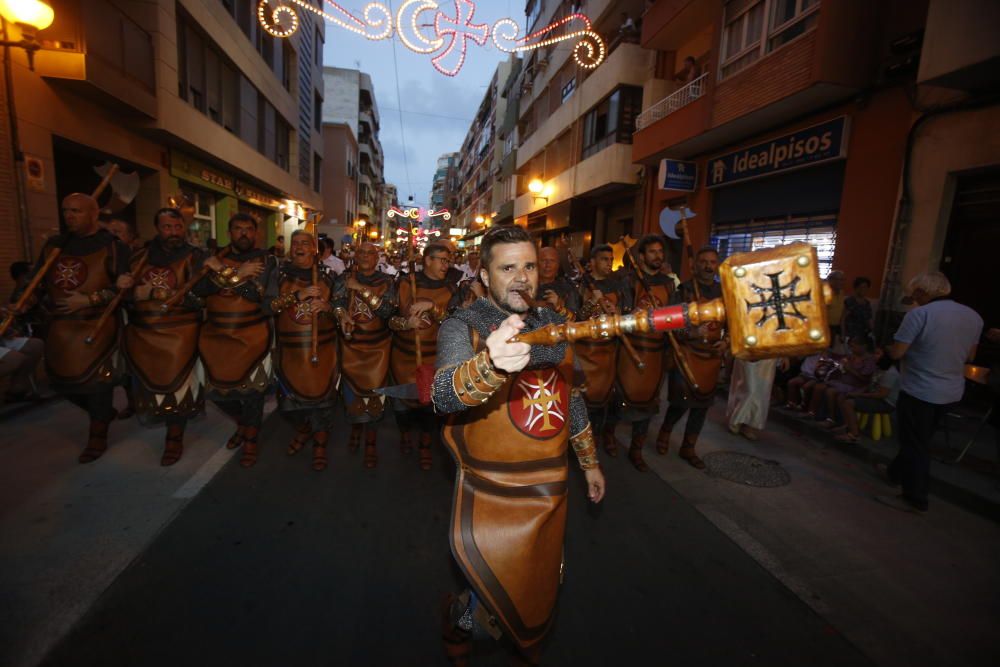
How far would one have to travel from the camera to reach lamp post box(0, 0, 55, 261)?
5.87 meters

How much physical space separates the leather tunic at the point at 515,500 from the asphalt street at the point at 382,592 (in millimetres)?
855

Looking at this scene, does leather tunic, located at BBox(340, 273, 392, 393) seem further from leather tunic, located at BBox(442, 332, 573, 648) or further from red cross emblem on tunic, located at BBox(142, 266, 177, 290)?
leather tunic, located at BBox(442, 332, 573, 648)

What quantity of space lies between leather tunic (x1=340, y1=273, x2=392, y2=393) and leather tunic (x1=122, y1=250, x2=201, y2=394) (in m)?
1.57

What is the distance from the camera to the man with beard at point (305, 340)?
4.62 m

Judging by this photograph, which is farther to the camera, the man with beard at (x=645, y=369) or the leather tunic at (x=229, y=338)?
the man with beard at (x=645, y=369)

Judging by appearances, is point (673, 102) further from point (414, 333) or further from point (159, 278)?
point (159, 278)

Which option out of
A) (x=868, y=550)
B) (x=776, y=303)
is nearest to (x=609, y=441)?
(x=868, y=550)

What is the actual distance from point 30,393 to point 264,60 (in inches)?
611

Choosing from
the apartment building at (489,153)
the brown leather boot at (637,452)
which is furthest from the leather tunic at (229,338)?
the apartment building at (489,153)

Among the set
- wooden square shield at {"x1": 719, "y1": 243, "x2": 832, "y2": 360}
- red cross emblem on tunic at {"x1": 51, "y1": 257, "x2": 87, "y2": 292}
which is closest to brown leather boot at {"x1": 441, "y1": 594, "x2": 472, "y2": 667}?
wooden square shield at {"x1": 719, "y1": 243, "x2": 832, "y2": 360}

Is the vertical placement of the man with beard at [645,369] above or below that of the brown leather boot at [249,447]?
above

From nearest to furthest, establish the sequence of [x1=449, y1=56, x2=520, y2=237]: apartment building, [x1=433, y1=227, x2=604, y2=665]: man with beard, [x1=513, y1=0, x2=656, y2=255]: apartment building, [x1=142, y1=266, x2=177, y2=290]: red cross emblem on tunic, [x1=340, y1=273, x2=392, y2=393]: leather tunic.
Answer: [x1=433, y1=227, x2=604, y2=665]: man with beard
[x1=142, y1=266, x2=177, y2=290]: red cross emblem on tunic
[x1=340, y1=273, x2=392, y2=393]: leather tunic
[x1=513, y1=0, x2=656, y2=255]: apartment building
[x1=449, y1=56, x2=520, y2=237]: apartment building

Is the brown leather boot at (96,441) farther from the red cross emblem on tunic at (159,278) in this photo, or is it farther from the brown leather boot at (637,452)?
the brown leather boot at (637,452)

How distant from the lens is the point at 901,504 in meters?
4.45
